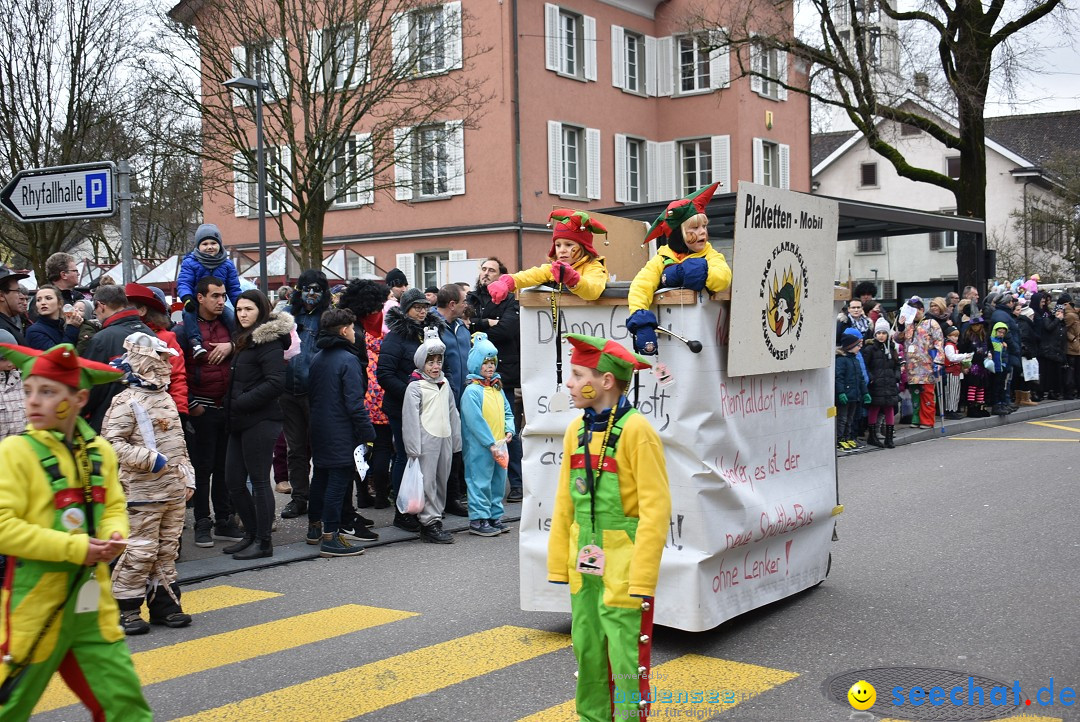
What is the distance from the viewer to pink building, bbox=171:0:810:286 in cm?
3136

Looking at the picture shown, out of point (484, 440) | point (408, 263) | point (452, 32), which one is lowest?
point (484, 440)

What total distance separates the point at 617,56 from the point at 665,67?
2.44 metres

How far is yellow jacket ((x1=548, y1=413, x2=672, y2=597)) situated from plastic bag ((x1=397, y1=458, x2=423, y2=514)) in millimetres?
4915

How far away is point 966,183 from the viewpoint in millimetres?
26938

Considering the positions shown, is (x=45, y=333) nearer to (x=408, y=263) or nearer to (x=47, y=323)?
(x=47, y=323)

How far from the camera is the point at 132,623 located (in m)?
7.07

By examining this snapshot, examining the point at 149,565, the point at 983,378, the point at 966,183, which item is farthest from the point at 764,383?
the point at 966,183

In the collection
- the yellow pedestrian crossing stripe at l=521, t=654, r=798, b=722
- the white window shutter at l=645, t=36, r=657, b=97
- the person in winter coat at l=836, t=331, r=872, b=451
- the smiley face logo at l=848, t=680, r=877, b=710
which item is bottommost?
the yellow pedestrian crossing stripe at l=521, t=654, r=798, b=722

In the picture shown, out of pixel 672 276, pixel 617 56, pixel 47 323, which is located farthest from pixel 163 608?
pixel 617 56

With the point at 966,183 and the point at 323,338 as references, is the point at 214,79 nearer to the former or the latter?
the point at 966,183

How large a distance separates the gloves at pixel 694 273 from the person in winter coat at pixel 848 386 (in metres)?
9.20

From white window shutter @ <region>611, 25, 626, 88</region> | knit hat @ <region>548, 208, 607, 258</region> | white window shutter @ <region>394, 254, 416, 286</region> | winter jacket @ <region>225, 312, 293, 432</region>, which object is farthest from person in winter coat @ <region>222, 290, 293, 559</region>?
white window shutter @ <region>611, 25, 626, 88</region>

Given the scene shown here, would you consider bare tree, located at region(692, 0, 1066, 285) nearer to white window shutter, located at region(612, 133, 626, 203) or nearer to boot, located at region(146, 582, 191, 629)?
white window shutter, located at region(612, 133, 626, 203)

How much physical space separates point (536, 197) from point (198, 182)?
882 centimetres
